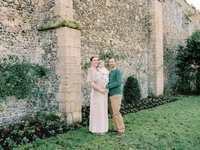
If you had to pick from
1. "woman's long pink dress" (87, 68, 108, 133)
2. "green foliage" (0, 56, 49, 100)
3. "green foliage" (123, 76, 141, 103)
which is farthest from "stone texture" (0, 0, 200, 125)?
"woman's long pink dress" (87, 68, 108, 133)

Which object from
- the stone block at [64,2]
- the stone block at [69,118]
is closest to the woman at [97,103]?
the stone block at [69,118]

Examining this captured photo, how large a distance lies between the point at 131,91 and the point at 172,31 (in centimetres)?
783

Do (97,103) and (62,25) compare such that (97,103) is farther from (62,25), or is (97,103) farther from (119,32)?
(119,32)

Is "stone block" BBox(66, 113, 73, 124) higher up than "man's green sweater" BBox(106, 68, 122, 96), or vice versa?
"man's green sweater" BBox(106, 68, 122, 96)

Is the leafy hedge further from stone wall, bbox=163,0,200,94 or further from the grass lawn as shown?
stone wall, bbox=163,0,200,94

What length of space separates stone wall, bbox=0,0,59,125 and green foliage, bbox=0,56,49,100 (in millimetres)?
196

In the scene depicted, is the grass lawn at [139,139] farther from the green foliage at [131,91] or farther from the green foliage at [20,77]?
the green foliage at [131,91]

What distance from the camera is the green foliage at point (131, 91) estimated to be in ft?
31.9

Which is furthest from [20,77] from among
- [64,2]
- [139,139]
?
[139,139]

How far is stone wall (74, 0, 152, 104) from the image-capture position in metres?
7.66

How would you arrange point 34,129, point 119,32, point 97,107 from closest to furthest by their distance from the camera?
point 97,107, point 34,129, point 119,32

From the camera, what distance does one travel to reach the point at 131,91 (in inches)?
383

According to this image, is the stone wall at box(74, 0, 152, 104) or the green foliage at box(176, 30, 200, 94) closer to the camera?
the stone wall at box(74, 0, 152, 104)

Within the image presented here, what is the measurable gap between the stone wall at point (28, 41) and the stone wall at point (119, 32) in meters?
1.52
